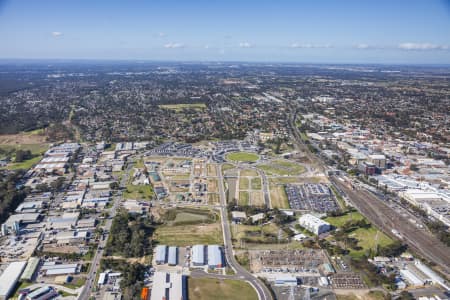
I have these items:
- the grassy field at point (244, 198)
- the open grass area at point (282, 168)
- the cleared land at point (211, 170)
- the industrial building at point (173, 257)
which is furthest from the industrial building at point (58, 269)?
the open grass area at point (282, 168)

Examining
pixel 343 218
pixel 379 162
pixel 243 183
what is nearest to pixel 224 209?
pixel 243 183

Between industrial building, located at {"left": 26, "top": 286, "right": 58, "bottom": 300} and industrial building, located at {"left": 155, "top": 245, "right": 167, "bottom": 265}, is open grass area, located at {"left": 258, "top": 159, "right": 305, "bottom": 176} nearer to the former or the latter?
industrial building, located at {"left": 155, "top": 245, "right": 167, "bottom": 265}

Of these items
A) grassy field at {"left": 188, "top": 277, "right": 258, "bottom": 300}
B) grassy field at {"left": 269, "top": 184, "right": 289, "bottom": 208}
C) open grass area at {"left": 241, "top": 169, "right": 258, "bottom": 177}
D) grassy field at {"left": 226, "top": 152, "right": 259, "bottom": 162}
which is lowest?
grassy field at {"left": 188, "top": 277, "right": 258, "bottom": 300}

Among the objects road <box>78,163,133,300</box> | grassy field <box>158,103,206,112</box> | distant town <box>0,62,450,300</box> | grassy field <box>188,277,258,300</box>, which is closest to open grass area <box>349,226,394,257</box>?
distant town <box>0,62,450,300</box>

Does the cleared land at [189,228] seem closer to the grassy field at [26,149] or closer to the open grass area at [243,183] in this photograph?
the open grass area at [243,183]

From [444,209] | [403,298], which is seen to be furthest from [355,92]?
[403,298]

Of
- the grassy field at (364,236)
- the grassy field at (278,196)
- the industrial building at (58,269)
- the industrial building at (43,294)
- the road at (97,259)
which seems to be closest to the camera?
the industrial building at (43,294)
